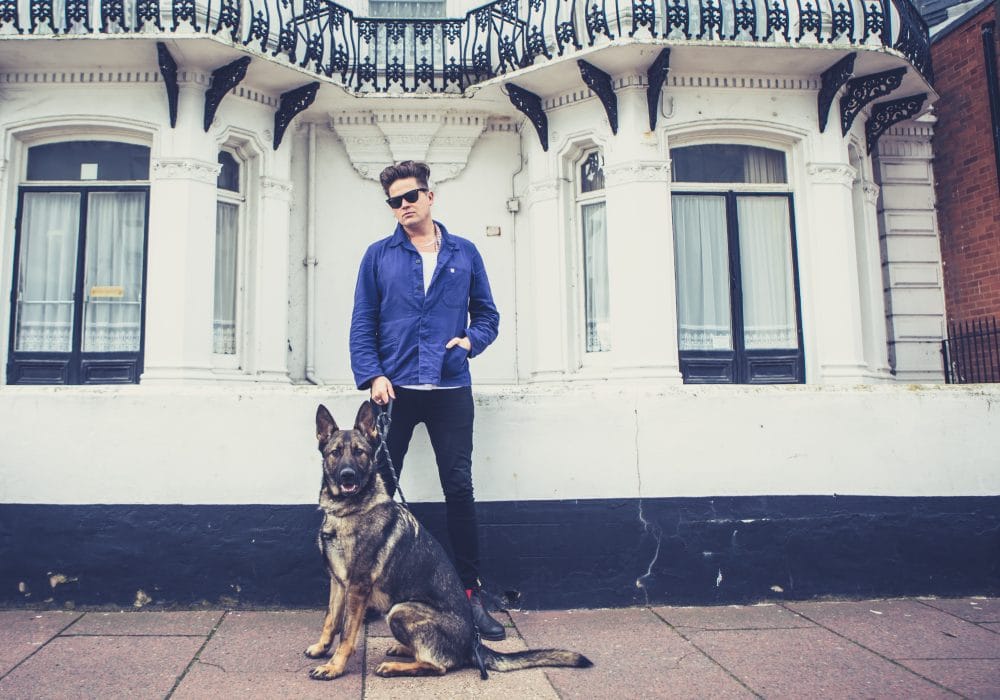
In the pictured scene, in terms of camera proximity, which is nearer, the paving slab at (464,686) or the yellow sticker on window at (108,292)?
the paving slab at (464,686)

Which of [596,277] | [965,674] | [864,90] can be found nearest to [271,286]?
[596,277]

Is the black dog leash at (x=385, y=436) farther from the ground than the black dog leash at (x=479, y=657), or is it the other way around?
the black dog leash at (x=385, y=436)

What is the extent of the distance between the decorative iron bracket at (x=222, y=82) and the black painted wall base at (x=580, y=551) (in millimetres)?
4505

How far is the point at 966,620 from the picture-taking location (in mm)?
4844

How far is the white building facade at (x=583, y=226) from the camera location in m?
5.44

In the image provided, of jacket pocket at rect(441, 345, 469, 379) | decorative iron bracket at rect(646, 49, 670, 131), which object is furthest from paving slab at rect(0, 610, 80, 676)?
decorative iron bracket at rect(646, 49, 670, 131)

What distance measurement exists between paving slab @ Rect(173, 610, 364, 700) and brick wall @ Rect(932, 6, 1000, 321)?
8.45 meters

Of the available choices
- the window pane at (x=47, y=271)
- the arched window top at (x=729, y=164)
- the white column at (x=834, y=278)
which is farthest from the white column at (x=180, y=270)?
the white column at (x=834, y=278)

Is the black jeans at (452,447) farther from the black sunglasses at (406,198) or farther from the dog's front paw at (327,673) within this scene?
the black sunglasses at (406,198)

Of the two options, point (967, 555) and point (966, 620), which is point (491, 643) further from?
point (967, 555)

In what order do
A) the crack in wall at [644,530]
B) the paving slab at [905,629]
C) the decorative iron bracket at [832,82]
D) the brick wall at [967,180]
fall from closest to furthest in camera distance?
the paving slab at [905,629]
the crack in wall at [644,530]
the decorative iron bracket at [832,82]
the brick wall at [967,180]

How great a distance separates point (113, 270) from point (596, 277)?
528cm

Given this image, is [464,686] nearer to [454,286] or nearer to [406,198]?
[454,286]

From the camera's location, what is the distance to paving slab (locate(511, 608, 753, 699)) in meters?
3.63
